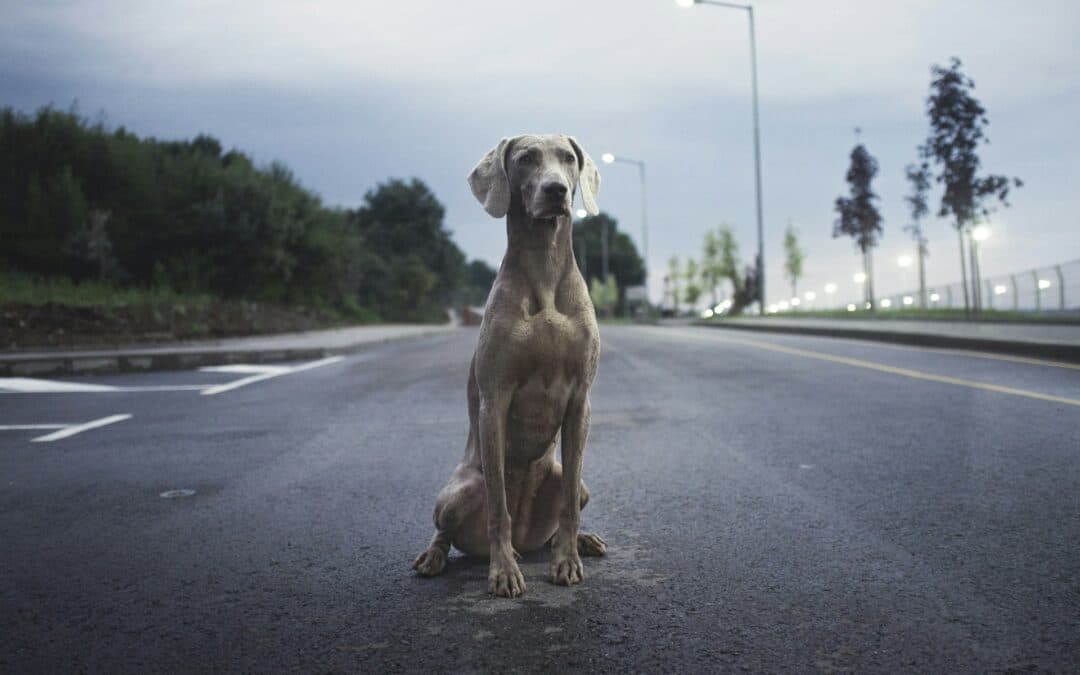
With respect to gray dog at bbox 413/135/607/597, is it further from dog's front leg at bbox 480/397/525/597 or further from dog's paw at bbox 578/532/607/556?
dog's paw at bbox 578/532/607/556

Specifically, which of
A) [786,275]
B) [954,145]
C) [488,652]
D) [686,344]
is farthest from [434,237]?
[488,652]

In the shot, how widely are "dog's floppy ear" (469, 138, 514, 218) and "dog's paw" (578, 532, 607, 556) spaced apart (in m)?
1.37

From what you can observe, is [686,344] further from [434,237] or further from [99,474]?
[434,237]

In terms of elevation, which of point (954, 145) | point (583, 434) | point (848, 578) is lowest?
point (848, 578)

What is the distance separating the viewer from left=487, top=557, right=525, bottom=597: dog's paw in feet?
9.78

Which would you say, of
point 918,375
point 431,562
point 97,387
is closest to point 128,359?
point 97,387

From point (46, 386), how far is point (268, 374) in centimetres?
299

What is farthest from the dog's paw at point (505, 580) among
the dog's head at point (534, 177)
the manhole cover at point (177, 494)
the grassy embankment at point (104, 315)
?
the grassy embankment at point (104, 315)

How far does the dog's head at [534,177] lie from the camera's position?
296 centimetres

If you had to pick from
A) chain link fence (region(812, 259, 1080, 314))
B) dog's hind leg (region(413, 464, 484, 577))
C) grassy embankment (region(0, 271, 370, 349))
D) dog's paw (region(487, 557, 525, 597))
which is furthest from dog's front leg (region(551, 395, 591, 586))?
Result: chain link fence (region(812, 259, 1080, 314))

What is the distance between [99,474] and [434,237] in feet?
192

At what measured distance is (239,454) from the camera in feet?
20.1

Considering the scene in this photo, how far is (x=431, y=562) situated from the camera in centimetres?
324

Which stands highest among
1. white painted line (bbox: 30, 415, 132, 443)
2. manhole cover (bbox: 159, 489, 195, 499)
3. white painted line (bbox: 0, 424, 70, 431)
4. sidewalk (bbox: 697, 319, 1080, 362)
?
sidewalk (bbox: 697, 319, 1080, 362)
